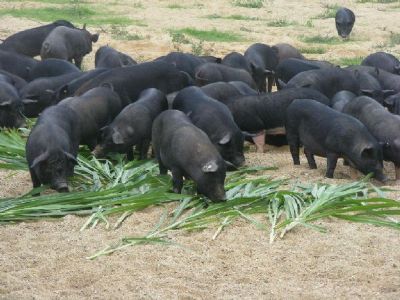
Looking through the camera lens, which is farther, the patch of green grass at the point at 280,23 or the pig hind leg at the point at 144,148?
the patch of green grass at the point at 280,23

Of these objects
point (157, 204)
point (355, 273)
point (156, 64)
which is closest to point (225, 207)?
point (157, 204)

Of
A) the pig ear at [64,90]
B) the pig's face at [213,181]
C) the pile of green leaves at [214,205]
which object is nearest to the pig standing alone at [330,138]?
the pile of green leaves at [214,205]

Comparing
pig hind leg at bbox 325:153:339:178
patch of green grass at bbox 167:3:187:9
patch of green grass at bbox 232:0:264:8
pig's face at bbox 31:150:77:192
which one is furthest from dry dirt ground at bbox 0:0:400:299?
patch of green grass at bbox 232:0:264:8

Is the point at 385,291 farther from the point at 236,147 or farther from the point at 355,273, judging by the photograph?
the point at 236,147

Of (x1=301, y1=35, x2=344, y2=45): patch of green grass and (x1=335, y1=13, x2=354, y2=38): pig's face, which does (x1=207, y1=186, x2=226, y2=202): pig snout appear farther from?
(x1=335, y1=13, x2=354, y2=38): pig's face

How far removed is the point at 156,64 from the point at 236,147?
252 centimetres

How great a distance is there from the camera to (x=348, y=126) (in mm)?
7648

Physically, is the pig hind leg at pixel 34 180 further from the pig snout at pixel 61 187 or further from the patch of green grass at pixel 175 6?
the patch of green grass at pixel 175 6

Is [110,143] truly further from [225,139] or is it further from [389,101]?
[389,101]

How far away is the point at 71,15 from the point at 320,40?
6.26 meters

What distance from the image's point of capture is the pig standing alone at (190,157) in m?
6.43

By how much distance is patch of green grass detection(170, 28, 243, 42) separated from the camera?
17.5 meters

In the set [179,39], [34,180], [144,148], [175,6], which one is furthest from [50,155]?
[175,6]

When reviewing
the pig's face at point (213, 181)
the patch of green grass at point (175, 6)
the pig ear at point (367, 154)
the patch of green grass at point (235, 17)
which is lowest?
the patch of green grass at point (175, 6)
